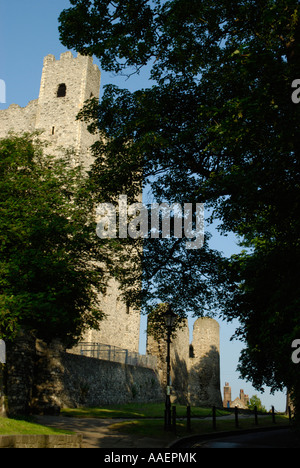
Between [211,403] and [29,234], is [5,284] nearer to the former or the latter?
[29,234]

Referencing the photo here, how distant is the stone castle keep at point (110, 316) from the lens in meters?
33.0

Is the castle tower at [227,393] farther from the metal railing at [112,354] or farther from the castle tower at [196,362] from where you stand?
the metal railing at [112,354]

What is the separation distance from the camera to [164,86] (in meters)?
14.4

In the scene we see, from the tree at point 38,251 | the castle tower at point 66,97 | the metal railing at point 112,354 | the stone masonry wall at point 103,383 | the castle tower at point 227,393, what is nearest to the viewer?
the tree at point 38,251

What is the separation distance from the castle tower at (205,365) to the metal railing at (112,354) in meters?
7.03

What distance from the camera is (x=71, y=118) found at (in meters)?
36.2

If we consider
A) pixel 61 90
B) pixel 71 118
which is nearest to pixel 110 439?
pixel 71 118

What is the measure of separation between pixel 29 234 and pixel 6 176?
14.3 ft

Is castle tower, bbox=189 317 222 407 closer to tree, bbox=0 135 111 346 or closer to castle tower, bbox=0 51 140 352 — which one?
castle tower, bbox=0 51 140 352

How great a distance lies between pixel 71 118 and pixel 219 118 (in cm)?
2514

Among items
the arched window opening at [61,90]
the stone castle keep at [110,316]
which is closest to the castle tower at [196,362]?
the stone castle keep at [110,316]

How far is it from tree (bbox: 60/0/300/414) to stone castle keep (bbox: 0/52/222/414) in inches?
636

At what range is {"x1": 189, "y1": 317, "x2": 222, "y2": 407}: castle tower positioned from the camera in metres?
37.6
